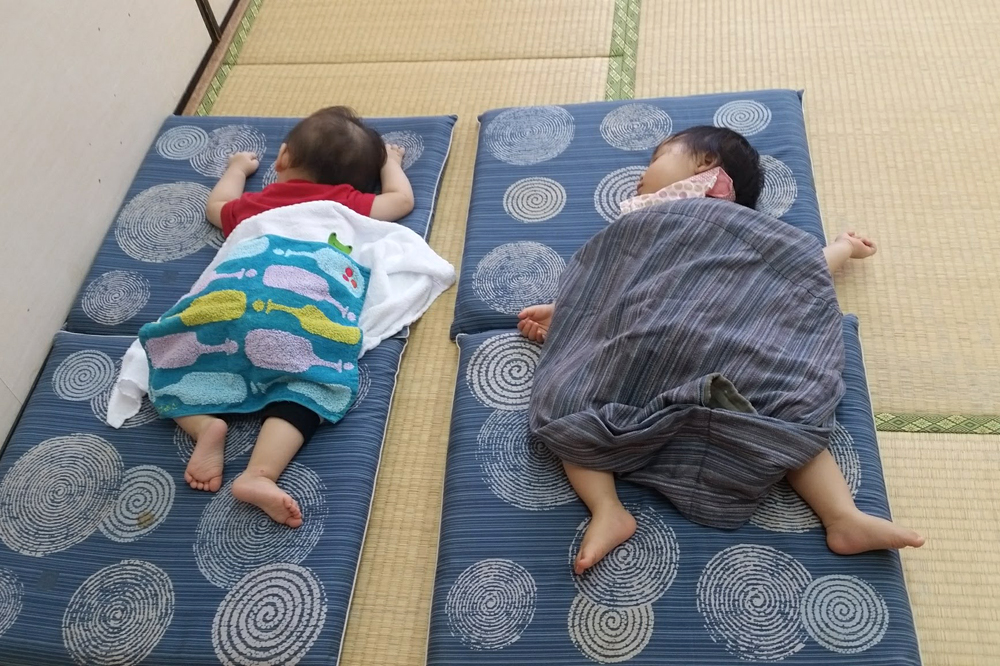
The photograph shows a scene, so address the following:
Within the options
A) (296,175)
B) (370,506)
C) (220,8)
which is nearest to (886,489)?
(370,506)

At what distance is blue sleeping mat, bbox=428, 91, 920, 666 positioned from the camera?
1250 mm

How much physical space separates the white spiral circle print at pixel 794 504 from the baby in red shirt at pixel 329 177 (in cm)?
107

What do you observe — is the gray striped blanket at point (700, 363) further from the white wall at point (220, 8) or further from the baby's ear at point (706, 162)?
the white wall at point (220, 8)

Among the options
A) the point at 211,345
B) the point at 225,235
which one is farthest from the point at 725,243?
the point at 225,235

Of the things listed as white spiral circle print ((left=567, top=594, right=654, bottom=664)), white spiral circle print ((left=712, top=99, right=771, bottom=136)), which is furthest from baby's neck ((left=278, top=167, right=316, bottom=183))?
white spiral circle print ((left=567, top=594, right=654, bottom=664))

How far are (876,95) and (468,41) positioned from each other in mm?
1187

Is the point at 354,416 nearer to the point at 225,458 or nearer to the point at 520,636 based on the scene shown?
the point at 225,458

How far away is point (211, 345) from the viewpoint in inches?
62.2

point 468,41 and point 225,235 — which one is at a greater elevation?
point 468,41

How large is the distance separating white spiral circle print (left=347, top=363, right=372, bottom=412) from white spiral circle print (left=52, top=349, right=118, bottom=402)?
20.7 inches

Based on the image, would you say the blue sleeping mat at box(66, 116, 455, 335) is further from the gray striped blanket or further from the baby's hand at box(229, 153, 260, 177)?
the gray striped blanket

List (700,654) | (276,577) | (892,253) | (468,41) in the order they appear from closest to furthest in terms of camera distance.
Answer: (700,654), (276,577), (892,253), (468,41)

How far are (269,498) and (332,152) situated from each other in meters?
0.88

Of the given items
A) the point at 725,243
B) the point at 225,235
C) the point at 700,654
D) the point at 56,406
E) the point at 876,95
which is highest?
the point at 876,95
